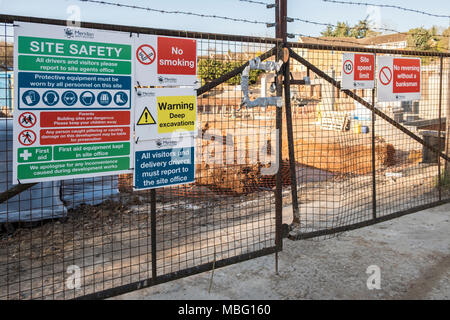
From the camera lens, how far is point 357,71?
20.5ft

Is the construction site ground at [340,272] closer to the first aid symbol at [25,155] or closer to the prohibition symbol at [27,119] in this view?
the first aid symbol at [25,155]

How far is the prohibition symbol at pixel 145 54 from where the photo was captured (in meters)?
4.15

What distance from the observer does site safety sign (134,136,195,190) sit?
167 inches

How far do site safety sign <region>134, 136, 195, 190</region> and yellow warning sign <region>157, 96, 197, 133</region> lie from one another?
11 centimetres

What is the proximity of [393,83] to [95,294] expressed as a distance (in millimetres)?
5214

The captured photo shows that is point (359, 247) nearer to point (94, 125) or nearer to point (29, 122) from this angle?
point (94, 125)

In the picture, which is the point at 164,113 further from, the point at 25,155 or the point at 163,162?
the point at 25,155

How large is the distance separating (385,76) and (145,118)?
4.06m

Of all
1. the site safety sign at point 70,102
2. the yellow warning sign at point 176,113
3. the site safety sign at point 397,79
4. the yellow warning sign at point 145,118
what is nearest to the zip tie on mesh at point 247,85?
the yellow warning sign at point 176,113

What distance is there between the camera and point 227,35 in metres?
4.71

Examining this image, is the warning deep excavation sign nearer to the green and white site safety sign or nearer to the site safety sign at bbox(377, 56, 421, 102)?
the green and white site safety sign

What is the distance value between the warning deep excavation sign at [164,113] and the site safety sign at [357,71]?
2.59 metres
